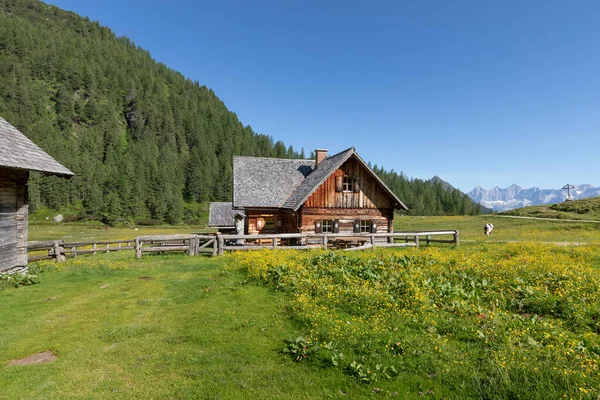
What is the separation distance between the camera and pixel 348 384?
5758mm

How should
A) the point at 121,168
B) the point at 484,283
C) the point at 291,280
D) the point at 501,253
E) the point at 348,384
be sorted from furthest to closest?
the point at 121,168 < the point at 501,253 < the point at 291,280 < the point at 484,283 < the point at 348,384


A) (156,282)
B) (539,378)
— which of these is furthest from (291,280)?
(539,378)

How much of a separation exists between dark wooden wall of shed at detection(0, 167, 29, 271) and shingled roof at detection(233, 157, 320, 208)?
15.4 metres

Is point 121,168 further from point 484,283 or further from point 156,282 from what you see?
point 484,283

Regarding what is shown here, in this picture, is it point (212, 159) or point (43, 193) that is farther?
point (212, 159)

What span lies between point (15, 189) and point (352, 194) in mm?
23011

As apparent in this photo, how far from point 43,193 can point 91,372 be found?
502 feet

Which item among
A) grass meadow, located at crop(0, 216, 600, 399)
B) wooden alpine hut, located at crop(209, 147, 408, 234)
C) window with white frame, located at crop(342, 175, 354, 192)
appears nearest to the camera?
grass meadow, located at crop(0, 216, 600, 399)

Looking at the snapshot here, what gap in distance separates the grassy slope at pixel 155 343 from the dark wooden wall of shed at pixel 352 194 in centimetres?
1549

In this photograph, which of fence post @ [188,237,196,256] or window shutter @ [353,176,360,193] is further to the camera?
window shutter @ [353,176,360,193]

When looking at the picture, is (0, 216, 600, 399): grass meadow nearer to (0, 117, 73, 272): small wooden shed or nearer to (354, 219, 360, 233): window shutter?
(0, 117, 73, 272): small wooden shed

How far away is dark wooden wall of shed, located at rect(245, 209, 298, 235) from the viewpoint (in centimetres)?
3029

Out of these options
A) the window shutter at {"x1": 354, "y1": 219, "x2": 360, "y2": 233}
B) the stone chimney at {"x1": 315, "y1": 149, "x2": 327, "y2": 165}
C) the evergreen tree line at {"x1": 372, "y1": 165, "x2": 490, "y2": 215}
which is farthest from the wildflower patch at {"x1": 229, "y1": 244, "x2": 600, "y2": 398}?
the evergreen tree line at {"x1": 372, "y1": 165, "x2": 490, "y2": 215}

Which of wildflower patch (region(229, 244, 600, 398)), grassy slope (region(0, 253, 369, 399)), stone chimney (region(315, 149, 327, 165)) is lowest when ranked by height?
grassy slope (region(0, 253, 369, 399))
